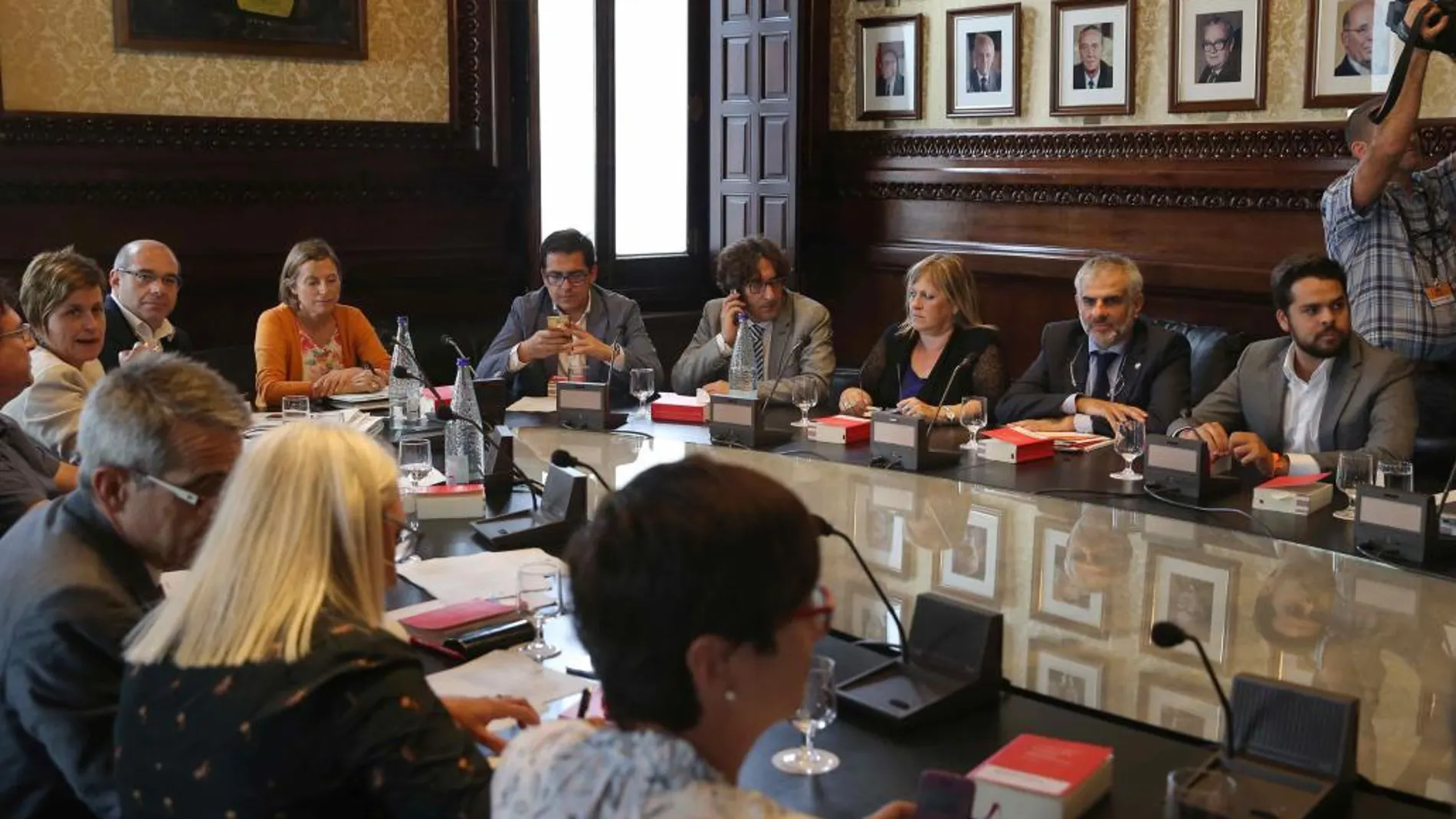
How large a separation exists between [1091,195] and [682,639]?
16.6 feet

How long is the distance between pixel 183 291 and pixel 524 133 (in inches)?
64.5

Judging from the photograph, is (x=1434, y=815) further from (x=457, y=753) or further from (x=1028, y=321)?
(x=1028, y=321)

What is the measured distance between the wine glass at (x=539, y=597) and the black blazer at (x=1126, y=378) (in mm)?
2172

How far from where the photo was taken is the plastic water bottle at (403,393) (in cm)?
423

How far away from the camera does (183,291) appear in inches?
225

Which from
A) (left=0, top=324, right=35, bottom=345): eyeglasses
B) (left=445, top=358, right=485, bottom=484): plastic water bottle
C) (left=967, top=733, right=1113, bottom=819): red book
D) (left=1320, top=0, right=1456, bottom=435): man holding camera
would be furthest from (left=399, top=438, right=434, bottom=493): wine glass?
(left=1320, top=0, right=1456, bottom=435): man holding camera

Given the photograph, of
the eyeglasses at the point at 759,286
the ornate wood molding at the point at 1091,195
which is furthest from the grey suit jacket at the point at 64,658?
the ornate wood molding at the point at 1091,195

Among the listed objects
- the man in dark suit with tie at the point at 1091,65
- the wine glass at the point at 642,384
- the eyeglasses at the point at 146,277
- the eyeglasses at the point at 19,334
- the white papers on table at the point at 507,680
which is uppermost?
the man in dark suit with tie at the point at 1091,65

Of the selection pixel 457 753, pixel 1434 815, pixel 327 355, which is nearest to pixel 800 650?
pixel 457 753

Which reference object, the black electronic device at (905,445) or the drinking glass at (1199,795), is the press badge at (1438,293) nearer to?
the black electronic device at (905,445)

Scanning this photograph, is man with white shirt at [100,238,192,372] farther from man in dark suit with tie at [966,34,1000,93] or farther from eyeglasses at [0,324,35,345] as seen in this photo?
man in dark suit with tie at [966,34,1000,93]

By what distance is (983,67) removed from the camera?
629cm

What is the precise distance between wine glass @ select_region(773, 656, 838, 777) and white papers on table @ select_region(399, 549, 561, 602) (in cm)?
79

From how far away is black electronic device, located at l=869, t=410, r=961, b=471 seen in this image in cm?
365
